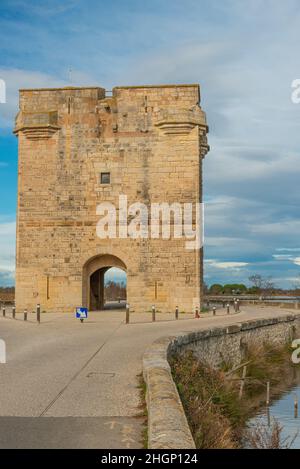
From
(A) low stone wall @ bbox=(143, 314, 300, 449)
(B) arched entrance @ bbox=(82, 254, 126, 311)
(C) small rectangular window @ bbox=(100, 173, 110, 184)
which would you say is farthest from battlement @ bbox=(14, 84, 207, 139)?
(A) low stone wall @ bbox=(143, 314, 300, 449)

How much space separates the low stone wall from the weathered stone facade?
440cm

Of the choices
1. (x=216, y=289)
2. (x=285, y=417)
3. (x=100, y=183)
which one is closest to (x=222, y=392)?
(x=285, y=417)

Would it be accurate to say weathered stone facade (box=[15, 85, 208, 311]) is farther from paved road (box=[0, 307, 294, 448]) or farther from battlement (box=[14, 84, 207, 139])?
paved road (box=[0, 307, 294, 448])

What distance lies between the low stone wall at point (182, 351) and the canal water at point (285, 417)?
198 centimetres

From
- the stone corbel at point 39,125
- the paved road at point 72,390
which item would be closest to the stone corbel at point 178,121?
the stone corbel at point 39,125

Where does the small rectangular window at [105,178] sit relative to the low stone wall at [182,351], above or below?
above

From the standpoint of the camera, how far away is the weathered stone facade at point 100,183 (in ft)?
86.2

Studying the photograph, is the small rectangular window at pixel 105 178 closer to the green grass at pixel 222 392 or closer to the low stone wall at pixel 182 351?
the low stone wall at pixel 182 351

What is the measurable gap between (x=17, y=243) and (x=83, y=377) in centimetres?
1821

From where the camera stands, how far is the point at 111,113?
27109mm
